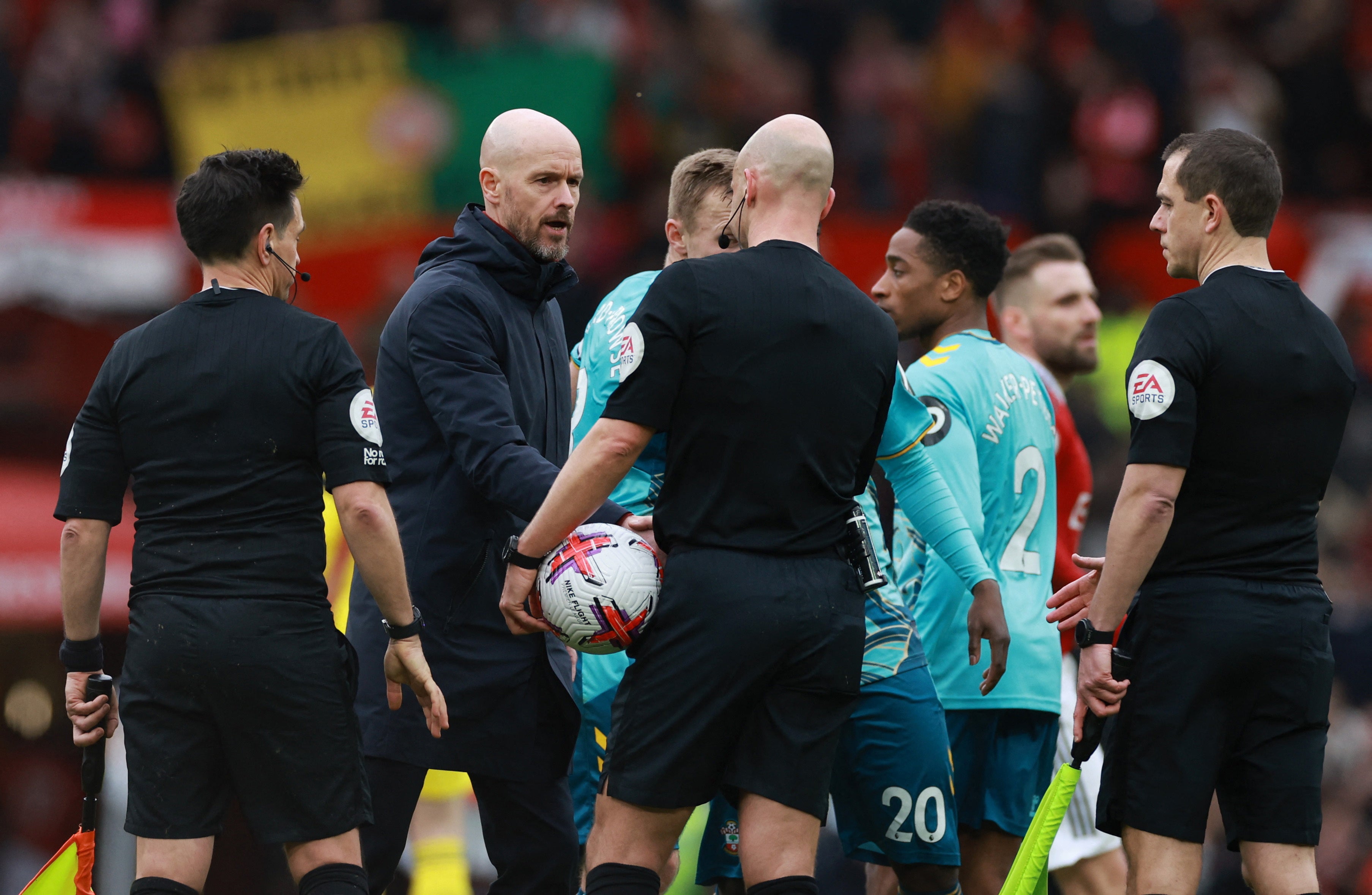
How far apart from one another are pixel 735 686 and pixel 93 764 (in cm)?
190

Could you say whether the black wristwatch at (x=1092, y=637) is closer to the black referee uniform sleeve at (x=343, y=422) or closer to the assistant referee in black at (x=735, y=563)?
the assistant referee in black at (x=735, y=563)

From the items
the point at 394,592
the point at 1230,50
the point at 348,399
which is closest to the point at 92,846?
the point at 394,592

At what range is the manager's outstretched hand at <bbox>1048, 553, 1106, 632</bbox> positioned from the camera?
4.58 metres

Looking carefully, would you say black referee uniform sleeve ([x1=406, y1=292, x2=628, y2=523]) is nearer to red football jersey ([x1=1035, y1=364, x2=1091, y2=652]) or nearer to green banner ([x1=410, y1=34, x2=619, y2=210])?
red football jersey ([x1=1035, y1=364, x2=1091, y2=652])

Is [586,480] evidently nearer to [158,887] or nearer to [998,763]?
[158,887]

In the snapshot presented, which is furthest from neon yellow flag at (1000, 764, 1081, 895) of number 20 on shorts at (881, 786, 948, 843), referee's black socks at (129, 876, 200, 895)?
referee's black socks at (129, 876, 200, 895)

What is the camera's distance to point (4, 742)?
8.74 m

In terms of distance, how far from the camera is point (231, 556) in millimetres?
4031

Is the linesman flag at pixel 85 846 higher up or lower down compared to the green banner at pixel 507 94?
lower down

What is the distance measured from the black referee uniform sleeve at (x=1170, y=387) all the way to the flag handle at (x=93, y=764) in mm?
2922

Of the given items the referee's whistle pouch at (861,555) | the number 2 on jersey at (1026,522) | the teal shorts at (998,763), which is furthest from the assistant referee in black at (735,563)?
the number 2 on jersey at (1026,522)

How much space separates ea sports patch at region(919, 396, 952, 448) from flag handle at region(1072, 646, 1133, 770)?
1.07m

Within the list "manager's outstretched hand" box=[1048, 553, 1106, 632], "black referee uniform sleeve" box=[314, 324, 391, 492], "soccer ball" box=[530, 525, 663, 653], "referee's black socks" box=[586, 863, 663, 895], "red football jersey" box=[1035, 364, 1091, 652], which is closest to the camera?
"referee's black socks" box=[586, 863, 663, 895]

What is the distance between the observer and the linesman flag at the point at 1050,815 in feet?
14.1
